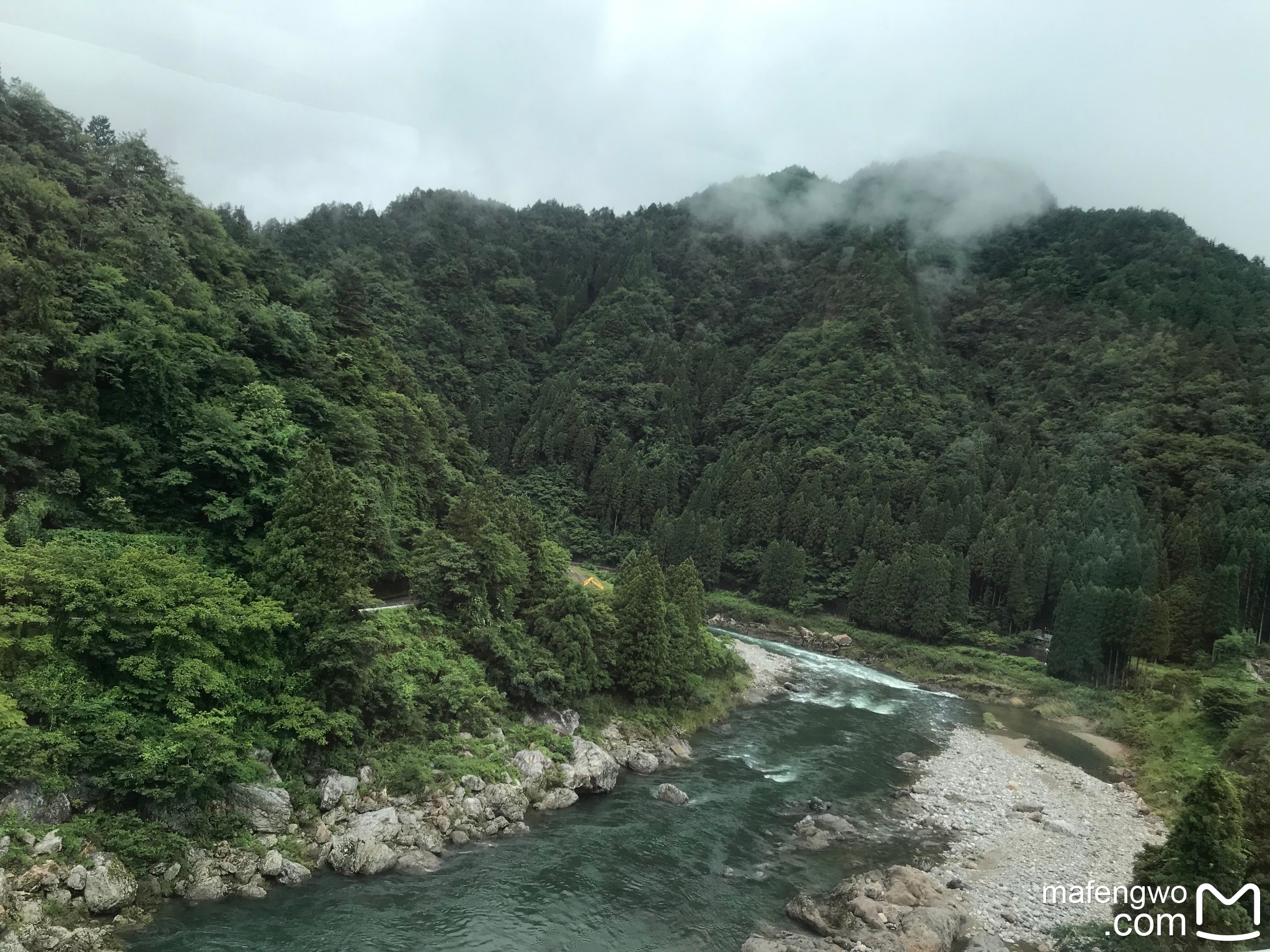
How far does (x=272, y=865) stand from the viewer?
1875 centimetres

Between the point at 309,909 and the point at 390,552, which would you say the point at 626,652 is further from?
the point at 309,909

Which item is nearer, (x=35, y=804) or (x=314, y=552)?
(x=35, y=804)

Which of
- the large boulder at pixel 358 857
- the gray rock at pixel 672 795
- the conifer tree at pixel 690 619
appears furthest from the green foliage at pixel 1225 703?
the large boulder at pixel 358 857

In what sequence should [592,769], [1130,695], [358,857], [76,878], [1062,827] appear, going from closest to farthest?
[76,878], [358,857], [592,769], [1062,827], [1130,695]

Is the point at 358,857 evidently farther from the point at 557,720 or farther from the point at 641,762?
the point at 641,762

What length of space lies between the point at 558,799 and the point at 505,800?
2.49 metres

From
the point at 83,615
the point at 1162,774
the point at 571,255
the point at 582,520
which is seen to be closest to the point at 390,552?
the point at 83,615

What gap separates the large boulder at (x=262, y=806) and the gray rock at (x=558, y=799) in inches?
355

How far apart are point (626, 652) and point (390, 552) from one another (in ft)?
42.2

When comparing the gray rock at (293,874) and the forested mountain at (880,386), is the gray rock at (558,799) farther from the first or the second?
the forested mountain at (880,386)

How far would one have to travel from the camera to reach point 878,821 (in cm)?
2856

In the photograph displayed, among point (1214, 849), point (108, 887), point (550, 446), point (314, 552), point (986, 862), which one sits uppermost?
point (550, 446)
